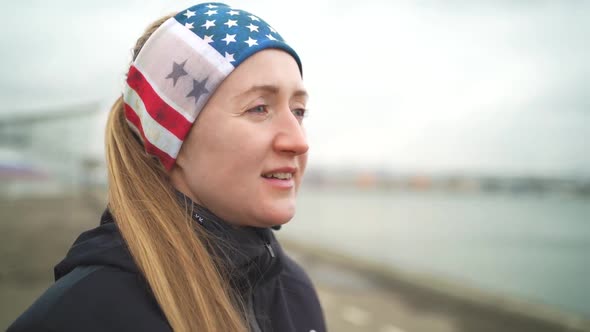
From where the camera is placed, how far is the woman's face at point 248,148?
140 cm

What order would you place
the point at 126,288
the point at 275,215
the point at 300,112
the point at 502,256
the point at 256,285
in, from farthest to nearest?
the point at 502,256, the point at 300,112, the point at 256,285, the point at 275,215, the point at 126,288

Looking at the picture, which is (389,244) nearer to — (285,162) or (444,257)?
(444,257)

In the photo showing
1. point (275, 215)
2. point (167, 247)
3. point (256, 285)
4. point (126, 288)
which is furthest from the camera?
point (256, 285)

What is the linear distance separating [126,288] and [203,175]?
1.47ft

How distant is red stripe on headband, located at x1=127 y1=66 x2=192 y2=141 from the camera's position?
144cm

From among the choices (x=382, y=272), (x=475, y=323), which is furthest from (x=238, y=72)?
(x=382, y=272)

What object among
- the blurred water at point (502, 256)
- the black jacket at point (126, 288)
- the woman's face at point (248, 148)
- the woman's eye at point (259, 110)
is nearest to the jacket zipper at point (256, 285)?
the black jacket at point (126, 288)

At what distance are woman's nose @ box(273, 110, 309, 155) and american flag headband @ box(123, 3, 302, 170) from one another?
10.5 inches

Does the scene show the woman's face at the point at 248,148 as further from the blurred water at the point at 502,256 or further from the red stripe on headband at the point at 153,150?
the blurred water at the point at 502,256

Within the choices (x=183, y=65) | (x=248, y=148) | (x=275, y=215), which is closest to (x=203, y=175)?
(x=248, y=148)

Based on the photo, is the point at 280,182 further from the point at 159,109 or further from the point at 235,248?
the point at 159,109

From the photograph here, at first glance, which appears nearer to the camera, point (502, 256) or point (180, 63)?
point (180, 63)

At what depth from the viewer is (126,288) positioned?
4.01 ft

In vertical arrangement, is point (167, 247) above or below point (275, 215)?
below
